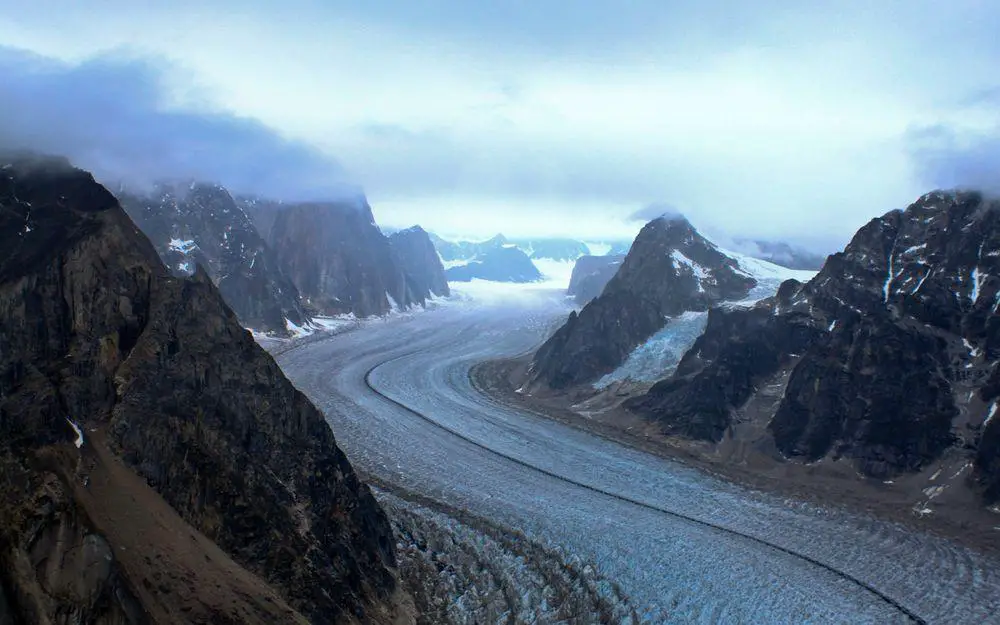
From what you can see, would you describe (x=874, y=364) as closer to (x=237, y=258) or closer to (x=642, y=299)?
(x=642, y=299)

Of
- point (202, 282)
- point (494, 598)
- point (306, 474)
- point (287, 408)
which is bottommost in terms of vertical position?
point (494, 598)

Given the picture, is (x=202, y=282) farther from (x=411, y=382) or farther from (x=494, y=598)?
(x=411, y=382)

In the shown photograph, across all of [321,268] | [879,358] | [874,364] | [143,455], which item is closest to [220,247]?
[321,268]

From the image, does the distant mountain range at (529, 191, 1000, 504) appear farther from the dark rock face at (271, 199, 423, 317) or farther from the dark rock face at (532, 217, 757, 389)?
the dark rock face at (271, 199, 423, 317)

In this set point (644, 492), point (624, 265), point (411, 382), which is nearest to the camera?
point (644, 492)

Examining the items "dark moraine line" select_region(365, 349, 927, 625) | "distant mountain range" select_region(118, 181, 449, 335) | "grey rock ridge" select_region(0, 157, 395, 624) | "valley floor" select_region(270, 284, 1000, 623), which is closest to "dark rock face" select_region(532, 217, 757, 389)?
"valley floor" select_region(270, 284, 1000, 623)

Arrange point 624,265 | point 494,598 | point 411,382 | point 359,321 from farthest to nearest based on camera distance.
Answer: point 359,321 → point 624,265 → point 411,382 → point 494,598

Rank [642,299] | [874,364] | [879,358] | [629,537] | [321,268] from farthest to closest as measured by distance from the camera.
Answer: [321,268], [642,299], [874,364], [879,358], [629,537]

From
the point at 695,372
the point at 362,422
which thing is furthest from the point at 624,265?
the point at 362,422
